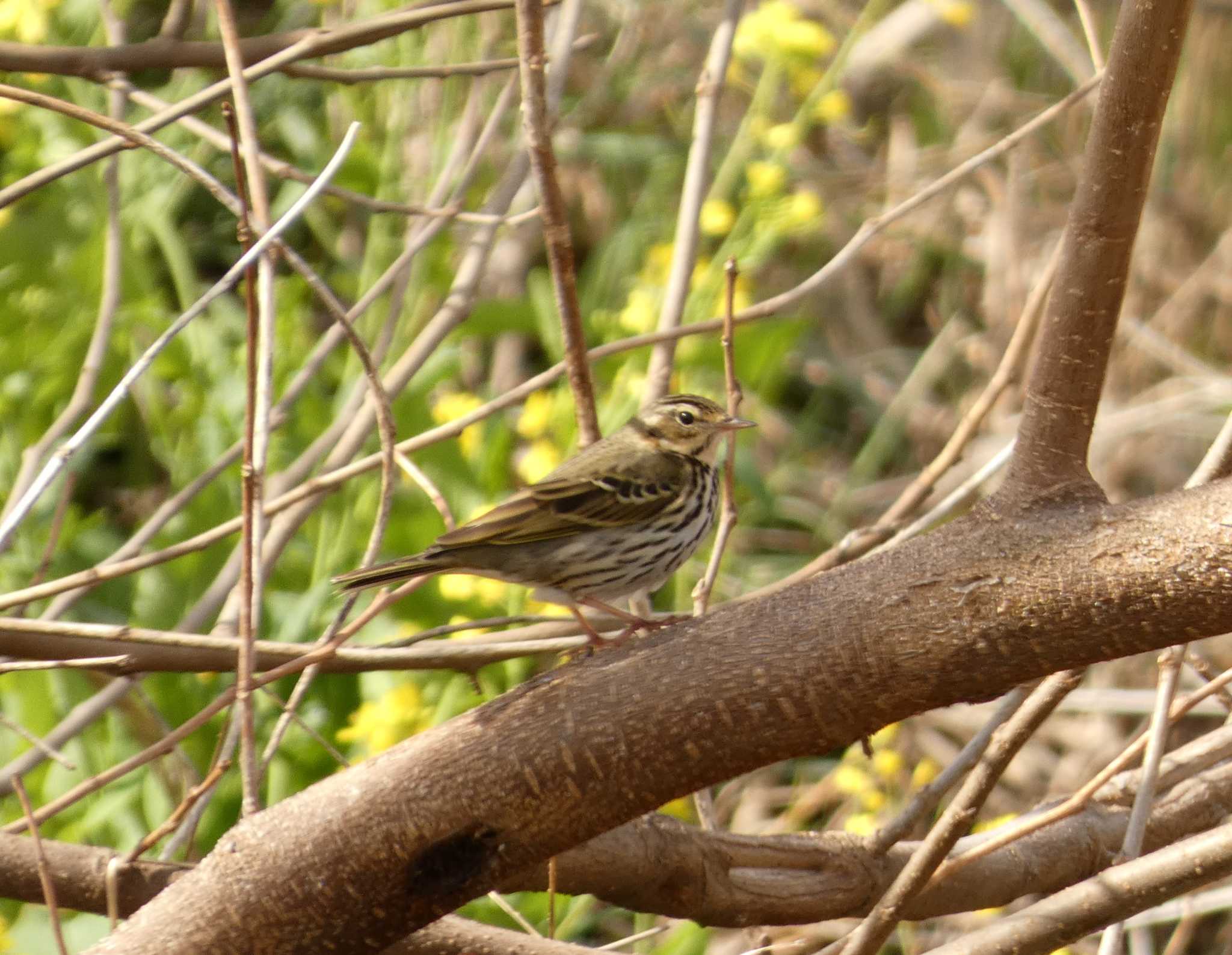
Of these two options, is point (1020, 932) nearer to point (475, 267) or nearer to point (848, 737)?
point (848, 737)

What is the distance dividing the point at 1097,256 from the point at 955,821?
0.90m

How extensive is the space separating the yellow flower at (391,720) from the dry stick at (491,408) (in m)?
0.88

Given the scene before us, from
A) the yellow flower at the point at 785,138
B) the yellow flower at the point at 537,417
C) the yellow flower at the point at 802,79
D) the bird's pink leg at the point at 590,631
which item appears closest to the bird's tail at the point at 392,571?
the bird's pink leg at the point at 590,631

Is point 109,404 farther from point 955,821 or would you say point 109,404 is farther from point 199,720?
point 955,821

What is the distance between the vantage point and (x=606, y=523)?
369 cm

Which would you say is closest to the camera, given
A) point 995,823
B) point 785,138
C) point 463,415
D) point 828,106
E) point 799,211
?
point 995,823

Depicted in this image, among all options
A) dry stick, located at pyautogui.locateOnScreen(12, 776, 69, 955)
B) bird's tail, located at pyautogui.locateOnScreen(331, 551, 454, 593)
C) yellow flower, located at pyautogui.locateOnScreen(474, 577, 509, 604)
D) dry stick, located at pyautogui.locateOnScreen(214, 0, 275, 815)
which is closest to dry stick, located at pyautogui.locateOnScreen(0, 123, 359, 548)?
dry stick, located at pyautogui.locateOnScreen(214, 0, 275, 815)

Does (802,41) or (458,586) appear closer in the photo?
(458,586)

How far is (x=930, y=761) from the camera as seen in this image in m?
5.93

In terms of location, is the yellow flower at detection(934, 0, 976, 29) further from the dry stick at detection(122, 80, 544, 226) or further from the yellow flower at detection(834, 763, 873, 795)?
the dry stick at detection(122, 80, 544, 226)

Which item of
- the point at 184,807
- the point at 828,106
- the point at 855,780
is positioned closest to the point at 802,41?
the point at 828,106

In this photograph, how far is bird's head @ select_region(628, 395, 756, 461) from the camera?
3934 mm

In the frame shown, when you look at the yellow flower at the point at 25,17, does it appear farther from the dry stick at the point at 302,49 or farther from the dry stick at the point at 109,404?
the dry stick at the point at 109,404

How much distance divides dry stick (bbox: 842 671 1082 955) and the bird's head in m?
1.49
